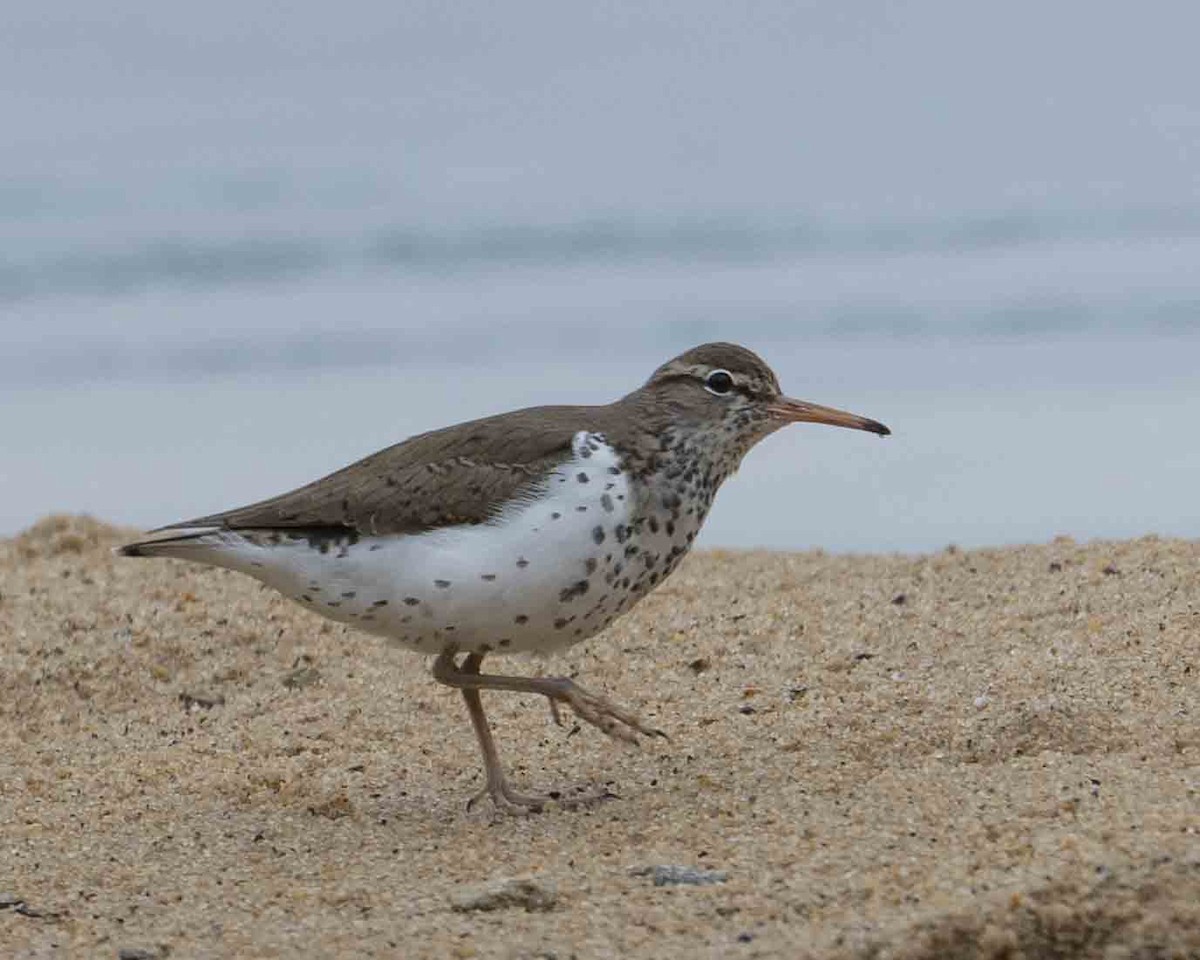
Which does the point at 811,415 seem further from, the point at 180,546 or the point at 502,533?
the point at 180,546

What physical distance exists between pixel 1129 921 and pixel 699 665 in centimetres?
256

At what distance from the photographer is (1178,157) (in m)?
17.6

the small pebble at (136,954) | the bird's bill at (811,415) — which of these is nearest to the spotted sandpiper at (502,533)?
the bird's bill at (811,415)

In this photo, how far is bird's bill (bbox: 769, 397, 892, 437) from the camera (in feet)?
19.5

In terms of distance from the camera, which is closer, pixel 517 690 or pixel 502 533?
pixel 502 533

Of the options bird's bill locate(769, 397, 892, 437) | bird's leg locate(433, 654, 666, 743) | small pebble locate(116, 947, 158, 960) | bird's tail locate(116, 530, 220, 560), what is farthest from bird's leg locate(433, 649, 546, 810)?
small pebble locate(116, 947, 158, 960)

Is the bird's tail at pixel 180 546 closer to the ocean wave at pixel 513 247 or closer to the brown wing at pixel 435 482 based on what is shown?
the brown wing at pixel 435 482

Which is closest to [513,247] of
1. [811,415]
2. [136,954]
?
[811,415]

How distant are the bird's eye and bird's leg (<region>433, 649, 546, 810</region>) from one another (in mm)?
1040

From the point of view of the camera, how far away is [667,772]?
562 centimetres

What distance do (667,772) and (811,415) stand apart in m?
1.17

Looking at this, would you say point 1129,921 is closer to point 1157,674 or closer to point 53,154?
point 1157,674

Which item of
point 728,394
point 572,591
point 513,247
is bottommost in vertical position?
point 572,591

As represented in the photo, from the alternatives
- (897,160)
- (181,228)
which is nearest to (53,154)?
(181,228)
